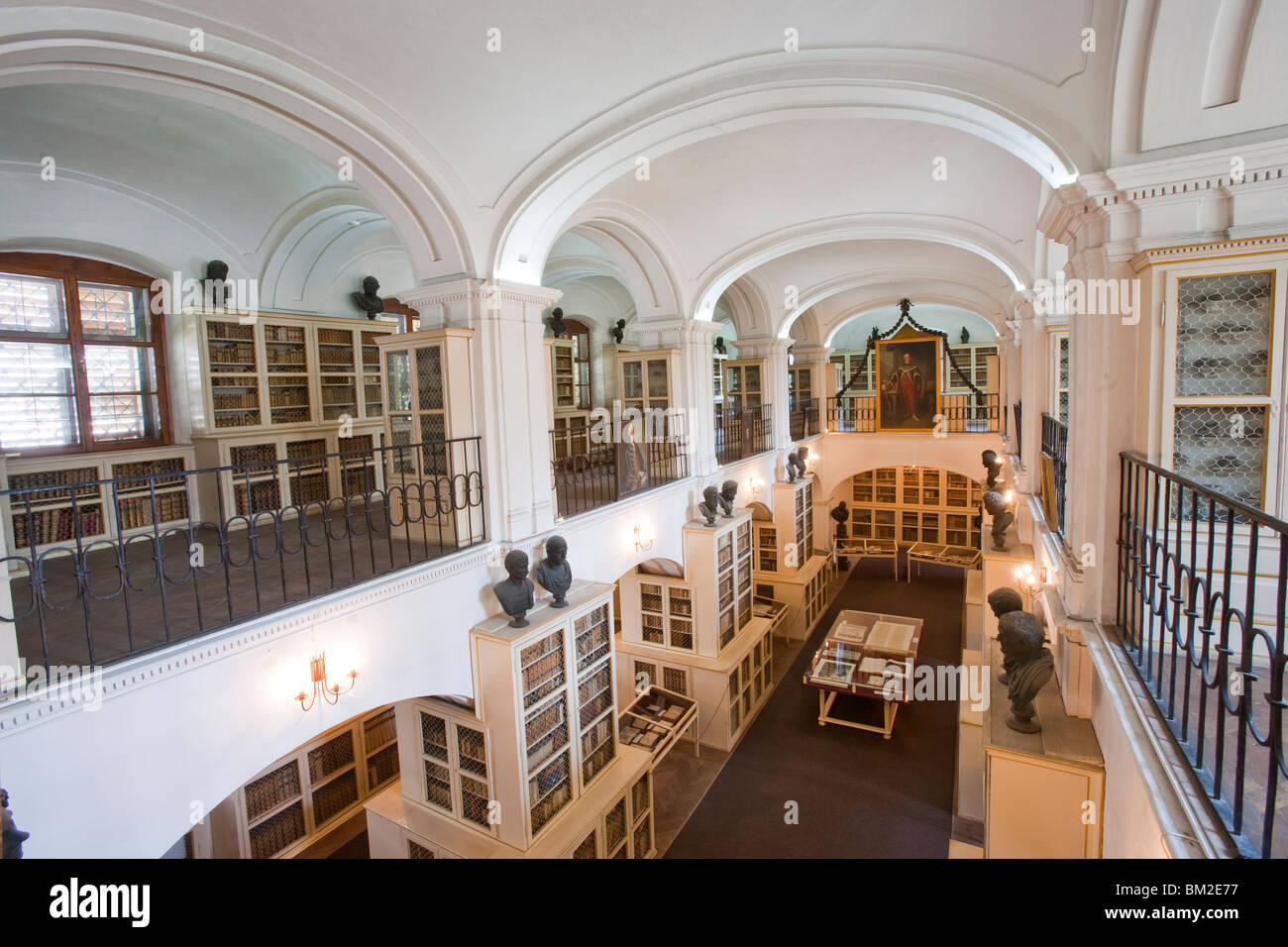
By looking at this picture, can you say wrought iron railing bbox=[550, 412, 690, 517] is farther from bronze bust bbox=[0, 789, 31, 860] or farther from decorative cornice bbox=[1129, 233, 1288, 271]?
decorative cornice bbox=[1129, 233, 1288, 271]

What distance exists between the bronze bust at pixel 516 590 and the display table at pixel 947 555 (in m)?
10.2

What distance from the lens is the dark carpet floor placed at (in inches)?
240

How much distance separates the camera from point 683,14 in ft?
12.0

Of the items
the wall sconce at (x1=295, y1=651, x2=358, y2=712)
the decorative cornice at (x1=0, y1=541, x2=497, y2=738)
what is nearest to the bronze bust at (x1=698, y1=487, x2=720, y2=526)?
the decorative cornice at (x1=0, y1=541, x2=497, y2=738)

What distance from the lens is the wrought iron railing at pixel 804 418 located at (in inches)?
538

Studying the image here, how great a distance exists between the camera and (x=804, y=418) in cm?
1387

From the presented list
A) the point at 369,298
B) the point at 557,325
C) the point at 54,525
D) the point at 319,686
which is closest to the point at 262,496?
the point at 54,525

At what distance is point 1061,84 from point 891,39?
1016 millimetres

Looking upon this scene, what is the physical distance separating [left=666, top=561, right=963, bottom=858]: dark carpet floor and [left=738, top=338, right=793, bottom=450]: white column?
434cm

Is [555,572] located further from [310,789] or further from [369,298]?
[369,298]

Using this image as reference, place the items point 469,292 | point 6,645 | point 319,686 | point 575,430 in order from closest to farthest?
1. point 6,645
2. point 319,686
3. point 469,292
4. point 575,430

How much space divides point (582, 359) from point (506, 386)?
838 cm
